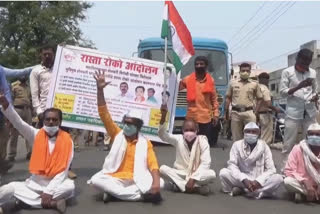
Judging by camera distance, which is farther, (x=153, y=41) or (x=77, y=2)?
(x=77, y=2)

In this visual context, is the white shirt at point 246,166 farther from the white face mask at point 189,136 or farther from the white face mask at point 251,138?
the white face mask at point 189,136

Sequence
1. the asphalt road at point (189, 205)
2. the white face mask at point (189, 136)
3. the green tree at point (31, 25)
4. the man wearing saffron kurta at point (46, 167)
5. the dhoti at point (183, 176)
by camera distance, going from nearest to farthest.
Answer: the man wearing saffron kurta at point (46, 167), the asphalt road at point (189, 205), the dhoti at point (183, 176), the white face mask at point (189, 136), the green tree at point (31, 25)

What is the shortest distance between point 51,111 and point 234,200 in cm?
253

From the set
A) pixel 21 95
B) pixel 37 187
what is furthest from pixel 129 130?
pixel 21 95

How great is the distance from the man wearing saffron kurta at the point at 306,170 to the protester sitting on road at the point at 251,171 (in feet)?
0.60

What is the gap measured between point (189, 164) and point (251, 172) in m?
0.82

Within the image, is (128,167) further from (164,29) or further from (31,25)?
(31,25)

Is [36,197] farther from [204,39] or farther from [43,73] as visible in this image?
[204,39]

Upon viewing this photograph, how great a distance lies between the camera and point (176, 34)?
779 centimetres

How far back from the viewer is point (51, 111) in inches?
250

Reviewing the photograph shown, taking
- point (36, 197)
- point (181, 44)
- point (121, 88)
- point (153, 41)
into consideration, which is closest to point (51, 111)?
point (36, 197)

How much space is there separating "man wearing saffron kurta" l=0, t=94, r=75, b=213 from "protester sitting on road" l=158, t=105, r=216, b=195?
135cm

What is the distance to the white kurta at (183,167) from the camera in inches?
265

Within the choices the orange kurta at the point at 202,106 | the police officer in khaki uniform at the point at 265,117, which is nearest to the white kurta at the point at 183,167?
the orange kurta at the point at 202,106
